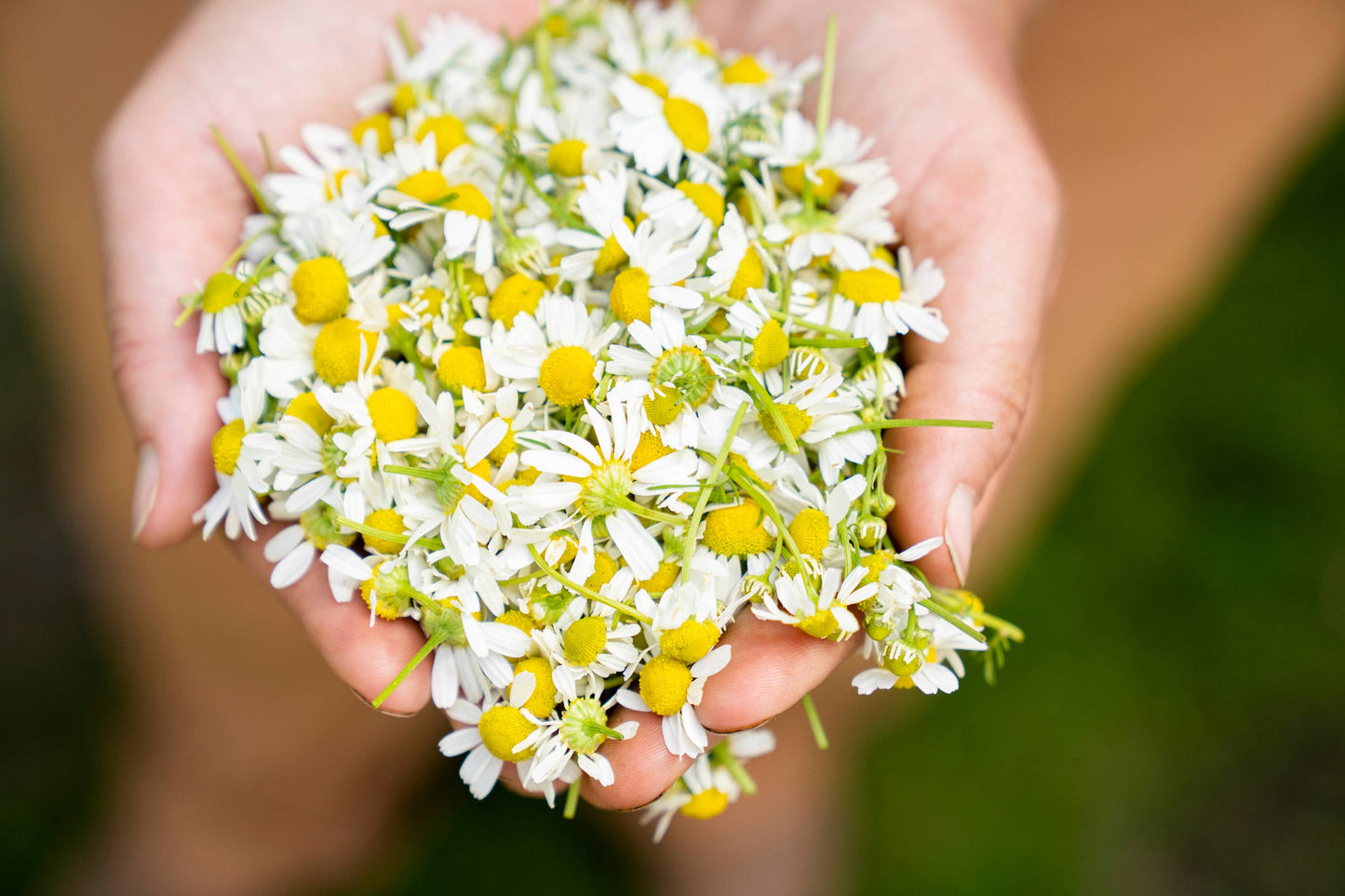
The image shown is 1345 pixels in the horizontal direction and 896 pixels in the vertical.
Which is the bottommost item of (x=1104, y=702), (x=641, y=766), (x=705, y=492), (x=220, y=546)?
(x=1104, y=702)

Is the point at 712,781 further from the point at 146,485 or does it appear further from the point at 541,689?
the point at 146,485

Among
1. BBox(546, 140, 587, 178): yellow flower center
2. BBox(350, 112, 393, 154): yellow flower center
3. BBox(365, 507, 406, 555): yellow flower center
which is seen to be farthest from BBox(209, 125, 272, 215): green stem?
BBox(365, 507, 406, 555): yellow flower center

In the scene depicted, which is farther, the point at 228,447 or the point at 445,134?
the point at 445,134

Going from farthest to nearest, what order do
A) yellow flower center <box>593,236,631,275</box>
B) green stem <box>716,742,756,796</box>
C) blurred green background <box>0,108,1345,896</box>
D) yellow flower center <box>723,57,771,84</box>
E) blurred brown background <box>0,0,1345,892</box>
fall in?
blurred green background <box>0,108,1345,896</box>
blurred brown background <box>0,0,1345,892</box>
yellow flower center <box>723,57,771,84</box>
green stem <box>716,742,756,796</box>
yellow flower center <box>593,236,631,275</box>

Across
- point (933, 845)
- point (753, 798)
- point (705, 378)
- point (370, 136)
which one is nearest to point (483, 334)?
point (705, 378)

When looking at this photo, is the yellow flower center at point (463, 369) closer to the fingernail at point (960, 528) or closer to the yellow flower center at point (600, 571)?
the yellow flower center at point (600, 571)

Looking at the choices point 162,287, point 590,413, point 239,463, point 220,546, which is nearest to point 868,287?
point 590,413

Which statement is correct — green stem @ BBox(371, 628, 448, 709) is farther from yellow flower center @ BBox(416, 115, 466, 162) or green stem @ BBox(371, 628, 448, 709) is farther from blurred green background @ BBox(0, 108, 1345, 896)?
blurred green background @ BBox(0, 108, 1345, 896)
